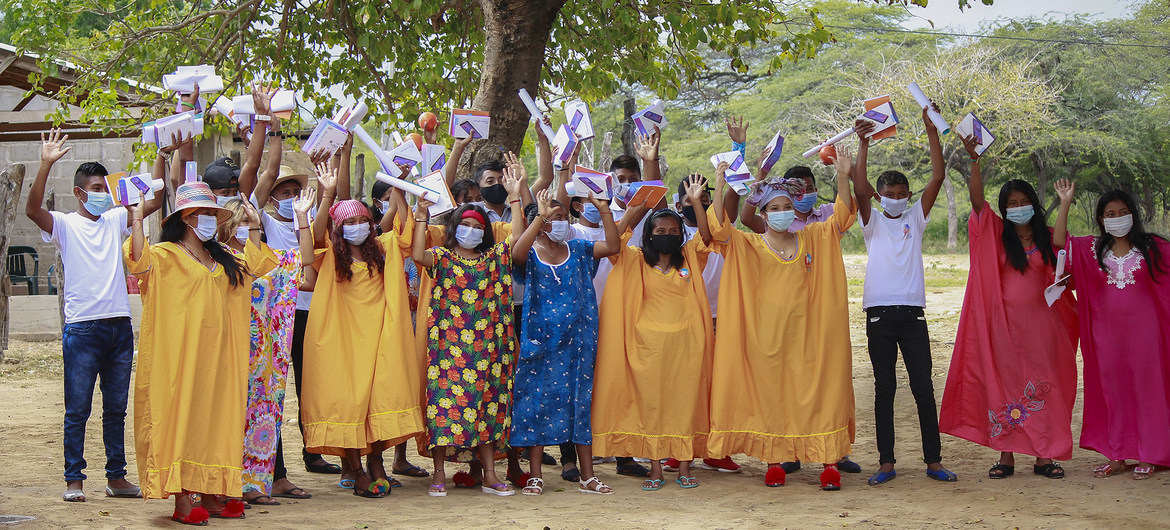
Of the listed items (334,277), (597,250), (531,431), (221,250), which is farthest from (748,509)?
(221,250)

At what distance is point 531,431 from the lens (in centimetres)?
587

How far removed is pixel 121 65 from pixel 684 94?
28984 mm

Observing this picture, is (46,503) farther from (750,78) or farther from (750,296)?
(750,78)

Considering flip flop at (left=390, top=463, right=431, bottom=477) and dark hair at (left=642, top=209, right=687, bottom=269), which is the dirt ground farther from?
dark hair at (left=642, top=209, right=687, bottom=269)

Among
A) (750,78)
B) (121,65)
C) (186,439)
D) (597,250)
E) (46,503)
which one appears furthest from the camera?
(750,78)

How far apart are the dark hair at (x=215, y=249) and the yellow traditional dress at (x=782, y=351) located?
2.56 m

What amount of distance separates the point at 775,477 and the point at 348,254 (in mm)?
2703

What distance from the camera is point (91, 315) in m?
5.36

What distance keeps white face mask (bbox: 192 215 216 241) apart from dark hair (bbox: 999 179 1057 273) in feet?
14.1

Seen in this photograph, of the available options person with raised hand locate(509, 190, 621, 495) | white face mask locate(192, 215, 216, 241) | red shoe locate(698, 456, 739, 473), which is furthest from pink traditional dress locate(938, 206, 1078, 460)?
white face mask locate(192, 215, 216, 241)

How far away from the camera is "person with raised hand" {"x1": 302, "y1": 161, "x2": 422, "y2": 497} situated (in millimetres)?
5566

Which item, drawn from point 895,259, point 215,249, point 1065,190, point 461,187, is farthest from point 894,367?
point 215,249

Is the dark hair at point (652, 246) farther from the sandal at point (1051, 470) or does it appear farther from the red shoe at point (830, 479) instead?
the sandal at point (1051, 470)

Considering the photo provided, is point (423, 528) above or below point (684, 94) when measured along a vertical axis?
below
